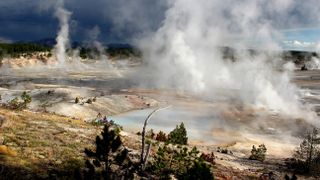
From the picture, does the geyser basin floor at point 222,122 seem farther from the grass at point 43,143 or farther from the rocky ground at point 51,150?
the grass at point 43,143

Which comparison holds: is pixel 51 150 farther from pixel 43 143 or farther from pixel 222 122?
pixel 222 122

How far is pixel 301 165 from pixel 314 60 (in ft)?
421

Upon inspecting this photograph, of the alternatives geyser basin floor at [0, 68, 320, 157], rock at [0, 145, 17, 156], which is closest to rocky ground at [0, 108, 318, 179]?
rock at [0, 145, 17, 156]

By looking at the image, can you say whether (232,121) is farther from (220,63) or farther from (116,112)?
(220,63)

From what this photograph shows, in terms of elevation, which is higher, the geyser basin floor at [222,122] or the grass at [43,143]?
the geyser basin floor at [222,122]

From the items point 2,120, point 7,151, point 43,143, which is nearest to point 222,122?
point 2,120

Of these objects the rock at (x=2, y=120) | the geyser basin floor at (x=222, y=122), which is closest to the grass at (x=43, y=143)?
the rock at (x=2, y=120)

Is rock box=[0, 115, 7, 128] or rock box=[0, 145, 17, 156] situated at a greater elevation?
rock box=[0, 115, 7, 128]

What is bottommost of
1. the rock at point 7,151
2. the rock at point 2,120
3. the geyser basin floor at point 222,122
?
the rock at point 7,151

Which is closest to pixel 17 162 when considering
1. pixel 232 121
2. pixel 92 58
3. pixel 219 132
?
pixel 219 132

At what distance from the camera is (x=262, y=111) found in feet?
183

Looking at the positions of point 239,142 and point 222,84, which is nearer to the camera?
point 239,142

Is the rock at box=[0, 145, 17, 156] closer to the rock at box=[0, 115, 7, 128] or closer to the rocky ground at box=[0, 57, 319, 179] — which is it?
the rocky ground at box=[0, 57, 319, 179]

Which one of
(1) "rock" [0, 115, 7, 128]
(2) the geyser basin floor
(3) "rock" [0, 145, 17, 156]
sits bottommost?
(3) "rock" [0, 145, 17, 156]
